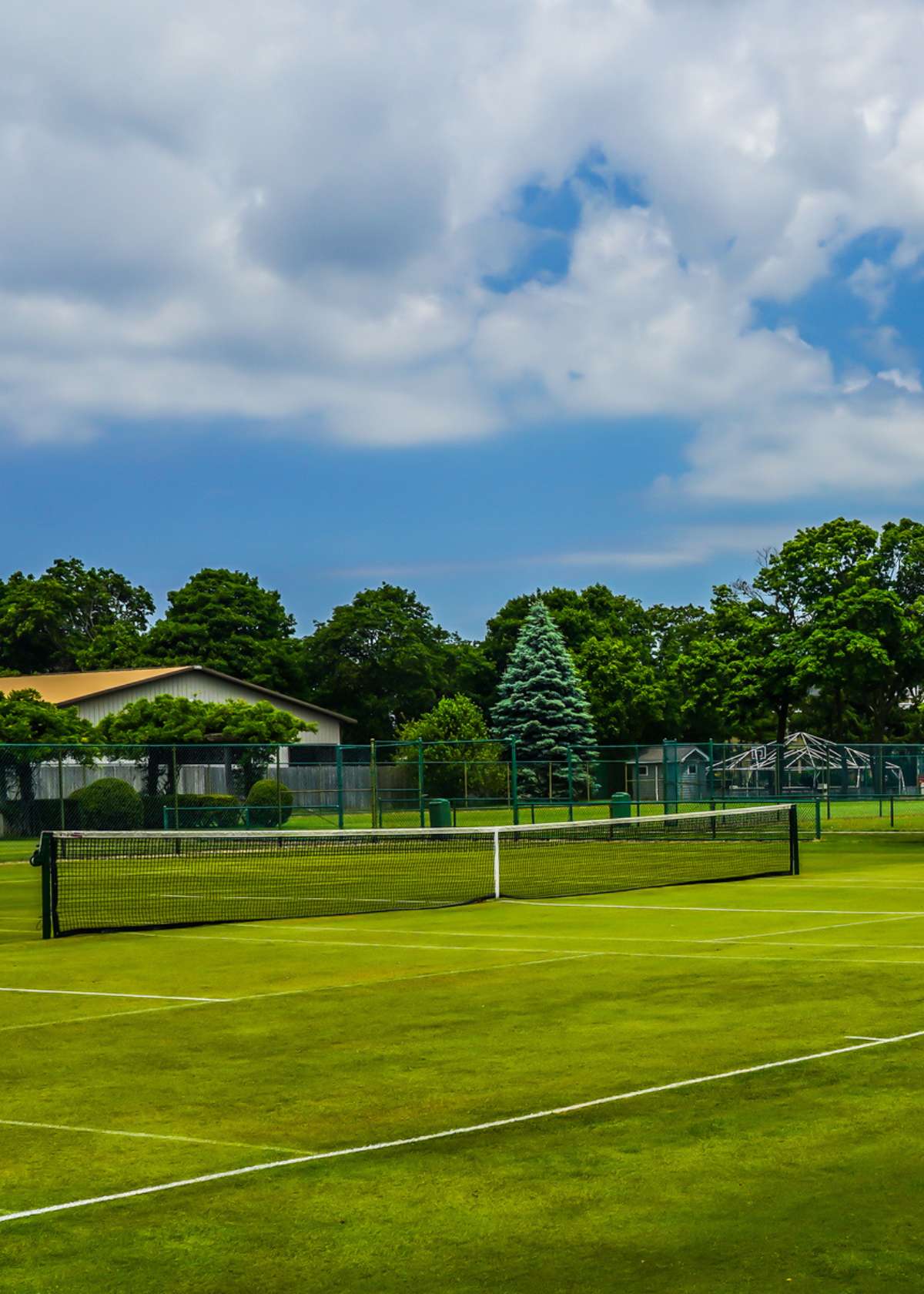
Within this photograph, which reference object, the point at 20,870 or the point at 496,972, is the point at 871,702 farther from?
the point at 496,972

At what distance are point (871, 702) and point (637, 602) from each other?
3132 centimetres

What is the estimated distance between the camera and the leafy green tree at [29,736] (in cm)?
4238

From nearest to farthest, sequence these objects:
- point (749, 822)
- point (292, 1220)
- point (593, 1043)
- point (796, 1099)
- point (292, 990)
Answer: point (292, 1220)
point (796, 1099)
point (593, 1043)
point (292, 990)
point (749, 822)

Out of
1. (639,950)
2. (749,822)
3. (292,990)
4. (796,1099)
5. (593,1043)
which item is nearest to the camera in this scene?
(796,1099)

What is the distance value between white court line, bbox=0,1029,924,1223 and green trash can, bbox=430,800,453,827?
3092 cm

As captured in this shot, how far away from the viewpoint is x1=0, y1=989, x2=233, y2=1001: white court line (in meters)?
12.7

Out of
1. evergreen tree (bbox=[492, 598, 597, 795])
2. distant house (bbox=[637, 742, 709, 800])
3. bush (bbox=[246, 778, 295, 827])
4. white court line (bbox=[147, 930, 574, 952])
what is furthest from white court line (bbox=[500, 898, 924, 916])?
evergreen tree (bbox=[492, 598, 597, 795])

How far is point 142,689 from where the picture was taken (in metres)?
66.0

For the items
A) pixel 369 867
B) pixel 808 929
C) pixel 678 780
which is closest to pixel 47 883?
pixel 808 929

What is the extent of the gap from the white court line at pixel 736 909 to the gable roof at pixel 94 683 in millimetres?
43153

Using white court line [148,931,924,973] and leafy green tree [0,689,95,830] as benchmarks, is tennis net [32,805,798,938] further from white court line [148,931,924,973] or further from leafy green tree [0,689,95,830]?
leafy green tree [0,689,95,830]

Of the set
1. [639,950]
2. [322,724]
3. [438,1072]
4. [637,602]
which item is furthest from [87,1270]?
[637,602]

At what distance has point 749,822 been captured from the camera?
39.8 meters

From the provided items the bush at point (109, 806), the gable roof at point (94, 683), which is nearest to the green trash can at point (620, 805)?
the bush at point (109, 806)
